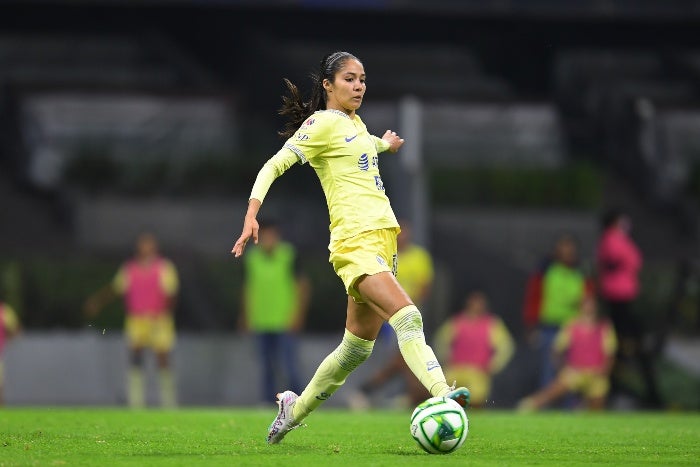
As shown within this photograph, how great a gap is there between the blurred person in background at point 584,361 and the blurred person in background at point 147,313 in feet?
13.3

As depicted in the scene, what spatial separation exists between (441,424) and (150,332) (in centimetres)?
978

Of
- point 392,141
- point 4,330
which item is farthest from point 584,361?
point 392,141

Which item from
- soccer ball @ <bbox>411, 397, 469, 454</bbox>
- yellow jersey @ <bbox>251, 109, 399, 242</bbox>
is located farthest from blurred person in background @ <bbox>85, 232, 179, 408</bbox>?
soccer ball @ <bbox>411, 397, 469, 454</bbox>

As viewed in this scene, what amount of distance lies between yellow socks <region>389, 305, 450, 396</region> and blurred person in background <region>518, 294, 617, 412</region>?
8.61 metres

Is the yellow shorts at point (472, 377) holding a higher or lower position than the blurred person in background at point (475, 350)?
lower

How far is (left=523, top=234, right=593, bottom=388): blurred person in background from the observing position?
16.5m

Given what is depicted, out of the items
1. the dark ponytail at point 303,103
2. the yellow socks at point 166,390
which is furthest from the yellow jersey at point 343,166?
the yellow socks at point 166,390

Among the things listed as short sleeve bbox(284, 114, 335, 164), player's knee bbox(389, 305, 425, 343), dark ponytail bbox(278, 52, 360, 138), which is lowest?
player's knee bbox(389, 305, 425, 343)

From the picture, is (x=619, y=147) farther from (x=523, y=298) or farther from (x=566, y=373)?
(x=566, y=373)

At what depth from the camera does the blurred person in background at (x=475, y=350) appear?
16.2 metres

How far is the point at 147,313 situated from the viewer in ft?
54.2

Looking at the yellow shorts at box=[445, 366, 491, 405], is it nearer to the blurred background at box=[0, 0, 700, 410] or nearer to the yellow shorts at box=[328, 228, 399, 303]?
the blurred background at box=[0, 0, 700, 410]

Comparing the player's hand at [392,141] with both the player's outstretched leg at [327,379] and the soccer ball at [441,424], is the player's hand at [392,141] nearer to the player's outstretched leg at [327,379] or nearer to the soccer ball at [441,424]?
the player's outstretched leg at [327,379]

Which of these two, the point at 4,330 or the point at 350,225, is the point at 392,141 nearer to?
the point at 350,225
